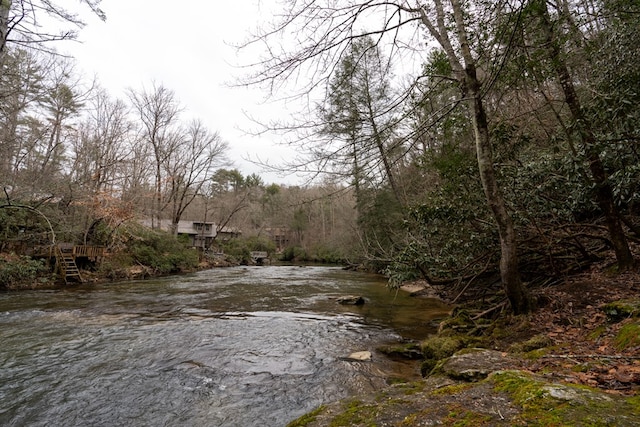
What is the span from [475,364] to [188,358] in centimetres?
440

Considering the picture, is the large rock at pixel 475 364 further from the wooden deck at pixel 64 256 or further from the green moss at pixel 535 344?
the wooden deck at pixel 64 256

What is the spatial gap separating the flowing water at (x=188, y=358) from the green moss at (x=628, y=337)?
8.30 feet

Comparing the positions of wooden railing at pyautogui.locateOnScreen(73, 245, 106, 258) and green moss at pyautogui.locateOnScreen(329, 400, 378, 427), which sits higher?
wooden railing at pyautogui.locateOnScreen(73, 245, 106, 258)

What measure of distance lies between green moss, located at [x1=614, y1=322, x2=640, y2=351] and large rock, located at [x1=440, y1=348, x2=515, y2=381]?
0.94 m

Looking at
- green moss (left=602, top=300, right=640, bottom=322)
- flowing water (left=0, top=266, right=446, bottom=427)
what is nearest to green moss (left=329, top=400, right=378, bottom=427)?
flowing water (left=0, top=266, right=446, bottom=427)

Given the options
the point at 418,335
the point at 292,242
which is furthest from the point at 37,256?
the point at 292,242

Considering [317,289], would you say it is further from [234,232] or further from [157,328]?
[234,232]

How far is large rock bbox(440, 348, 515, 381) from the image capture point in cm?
316

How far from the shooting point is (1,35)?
5.80 m

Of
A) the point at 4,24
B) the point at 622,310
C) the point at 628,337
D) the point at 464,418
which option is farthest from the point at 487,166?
the point at 4,24

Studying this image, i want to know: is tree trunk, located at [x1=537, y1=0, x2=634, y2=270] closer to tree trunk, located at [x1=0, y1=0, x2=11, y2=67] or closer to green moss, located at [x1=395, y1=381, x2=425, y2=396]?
green moss, located at [x1=395, y1=381, x2=425, y2=396]

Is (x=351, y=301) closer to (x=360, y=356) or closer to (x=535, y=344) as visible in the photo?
(x=360, y=356)

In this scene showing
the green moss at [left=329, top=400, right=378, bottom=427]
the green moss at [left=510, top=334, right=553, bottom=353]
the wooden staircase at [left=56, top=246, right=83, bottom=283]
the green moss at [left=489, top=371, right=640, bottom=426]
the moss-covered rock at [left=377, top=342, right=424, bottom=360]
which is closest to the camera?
the green moss at [left=489, top=371, right=640, bottom=426]

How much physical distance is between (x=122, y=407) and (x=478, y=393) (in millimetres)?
3926
